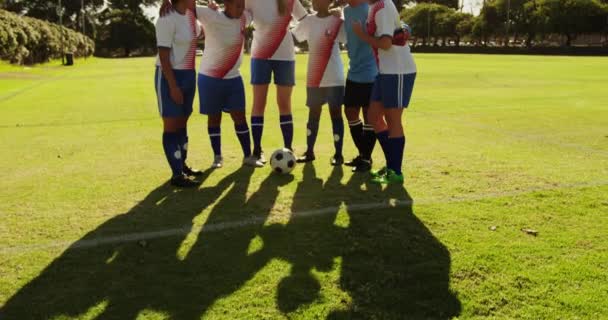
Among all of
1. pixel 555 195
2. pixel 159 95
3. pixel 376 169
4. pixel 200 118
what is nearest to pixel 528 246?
pixel 555 195

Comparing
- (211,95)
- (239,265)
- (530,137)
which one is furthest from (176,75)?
(530,137)

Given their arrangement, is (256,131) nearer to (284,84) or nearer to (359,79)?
(284,84)

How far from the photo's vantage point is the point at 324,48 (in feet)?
20.7

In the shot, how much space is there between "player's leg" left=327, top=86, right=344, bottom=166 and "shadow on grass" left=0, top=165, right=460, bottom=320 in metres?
1.65

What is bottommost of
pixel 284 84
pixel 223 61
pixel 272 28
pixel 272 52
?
pixel 284 84

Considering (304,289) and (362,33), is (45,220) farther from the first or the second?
(362,33)

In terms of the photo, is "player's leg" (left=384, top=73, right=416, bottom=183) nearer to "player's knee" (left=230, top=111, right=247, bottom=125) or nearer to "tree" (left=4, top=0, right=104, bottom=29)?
"player's knee" (left=230, top=111, right=247, bottom=125)

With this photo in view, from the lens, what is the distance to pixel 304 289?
3.20m

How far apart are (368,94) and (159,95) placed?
2.38m

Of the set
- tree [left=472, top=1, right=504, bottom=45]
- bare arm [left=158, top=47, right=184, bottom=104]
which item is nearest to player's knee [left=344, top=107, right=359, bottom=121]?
bare arm [left=158, top=47, right=184, bottom=104]

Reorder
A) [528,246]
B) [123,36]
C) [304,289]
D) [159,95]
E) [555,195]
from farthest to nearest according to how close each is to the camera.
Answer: [123,36] < [159,95] < [555,195] < [528,246] < [304,289]

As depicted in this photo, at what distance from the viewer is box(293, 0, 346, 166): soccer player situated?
6262 mm

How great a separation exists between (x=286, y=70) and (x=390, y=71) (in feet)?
5.21

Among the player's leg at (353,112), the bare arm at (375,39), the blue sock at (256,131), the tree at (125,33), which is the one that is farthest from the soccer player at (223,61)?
the tree at (125,33)
